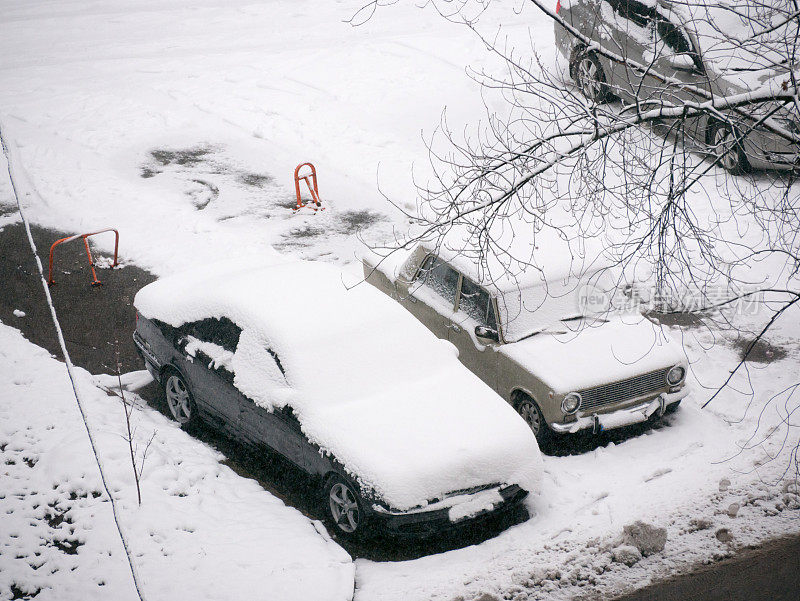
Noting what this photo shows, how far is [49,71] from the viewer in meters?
17.0

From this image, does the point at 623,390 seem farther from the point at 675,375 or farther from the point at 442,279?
the point at 442,279

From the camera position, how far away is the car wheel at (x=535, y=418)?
6762 mm

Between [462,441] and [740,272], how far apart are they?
6.37m

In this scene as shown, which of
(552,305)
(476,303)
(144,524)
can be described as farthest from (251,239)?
(144,524)

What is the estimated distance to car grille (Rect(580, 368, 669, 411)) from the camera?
6.70m

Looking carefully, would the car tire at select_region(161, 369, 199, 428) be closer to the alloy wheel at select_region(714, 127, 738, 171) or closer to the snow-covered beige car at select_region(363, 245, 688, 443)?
the snow-covered beige car at select_region(363, 245, 688, 443)

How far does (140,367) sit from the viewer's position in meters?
8.19

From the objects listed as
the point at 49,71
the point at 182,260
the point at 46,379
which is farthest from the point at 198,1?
the point at 46,379

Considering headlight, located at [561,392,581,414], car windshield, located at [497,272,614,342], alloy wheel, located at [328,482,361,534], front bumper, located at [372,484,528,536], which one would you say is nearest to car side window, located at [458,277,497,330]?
car windshield, located at [497,272,614,342]

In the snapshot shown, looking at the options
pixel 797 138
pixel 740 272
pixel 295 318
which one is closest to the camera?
pixel 797 138

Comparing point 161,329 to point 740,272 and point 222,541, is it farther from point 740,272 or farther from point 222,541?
point 740,272

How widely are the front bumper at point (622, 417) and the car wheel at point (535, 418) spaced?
0.49ft

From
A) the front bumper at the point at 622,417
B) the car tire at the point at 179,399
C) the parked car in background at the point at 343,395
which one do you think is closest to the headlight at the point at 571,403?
the front bumper at the point at 622,417

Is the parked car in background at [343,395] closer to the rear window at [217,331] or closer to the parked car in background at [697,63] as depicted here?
the rear window at [217,331]
